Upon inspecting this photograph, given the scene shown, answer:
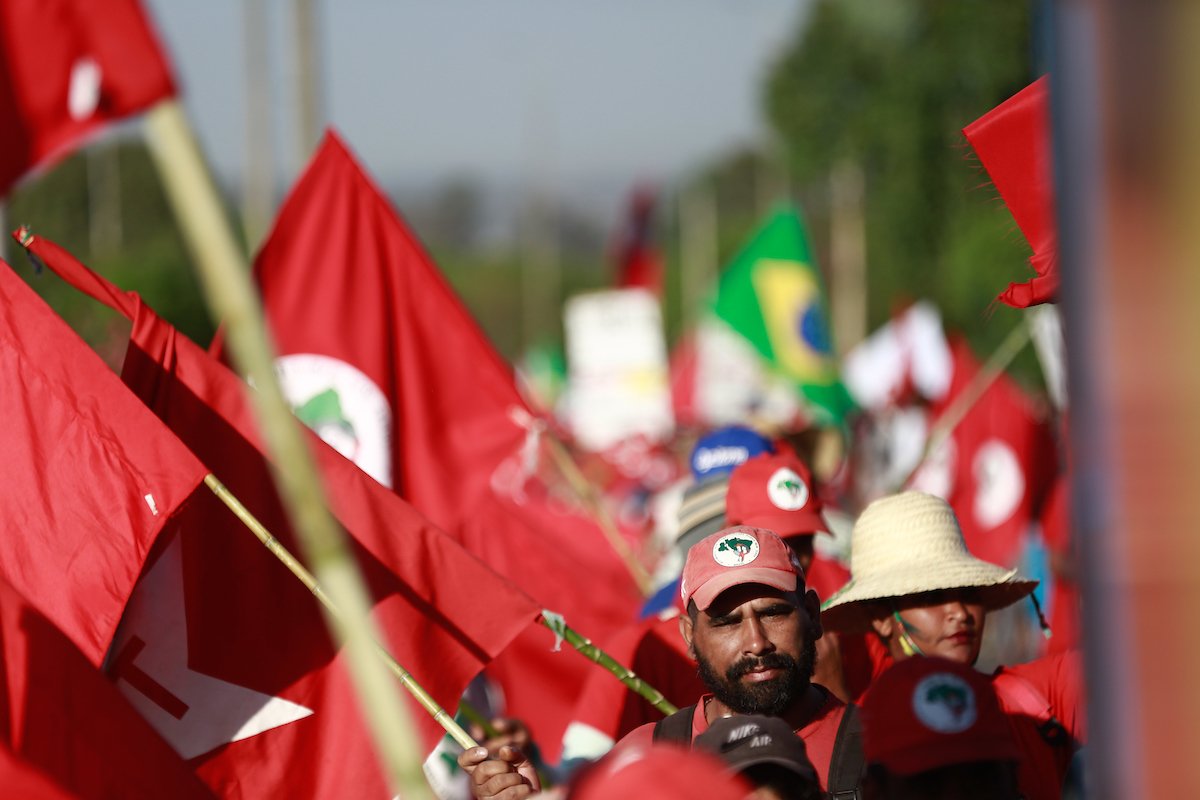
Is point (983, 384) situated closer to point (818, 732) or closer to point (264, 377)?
point (818, 732)

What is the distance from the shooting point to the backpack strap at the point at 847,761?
320 centimetres

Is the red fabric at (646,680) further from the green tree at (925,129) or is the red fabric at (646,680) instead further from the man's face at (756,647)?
the green tree at (925,129)

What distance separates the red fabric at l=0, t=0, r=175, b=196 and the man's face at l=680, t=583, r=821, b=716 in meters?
1.57

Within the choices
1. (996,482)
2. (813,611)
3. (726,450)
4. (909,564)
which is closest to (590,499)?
(726,450)

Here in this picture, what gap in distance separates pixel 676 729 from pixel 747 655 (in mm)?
208

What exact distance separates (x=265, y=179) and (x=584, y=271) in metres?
69.2

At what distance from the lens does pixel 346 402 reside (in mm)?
5809

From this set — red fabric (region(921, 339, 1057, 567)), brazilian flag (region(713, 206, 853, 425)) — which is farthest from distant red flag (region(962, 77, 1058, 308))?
brazilian flag (region(713, 206, 853, 425))

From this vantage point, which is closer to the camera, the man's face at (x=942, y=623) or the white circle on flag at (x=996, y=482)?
the man's face at (x=942, y=623)

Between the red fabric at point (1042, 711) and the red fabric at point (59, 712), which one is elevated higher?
the red fabric at point (59, 712)

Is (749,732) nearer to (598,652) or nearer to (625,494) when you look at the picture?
(598,652)

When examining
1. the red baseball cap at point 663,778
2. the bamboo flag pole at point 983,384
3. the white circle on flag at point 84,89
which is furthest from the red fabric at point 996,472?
the white circle on flag at point 84,89

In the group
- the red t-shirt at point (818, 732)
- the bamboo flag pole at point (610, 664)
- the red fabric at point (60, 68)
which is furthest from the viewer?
the bamboo flag pole at point (610, 664)

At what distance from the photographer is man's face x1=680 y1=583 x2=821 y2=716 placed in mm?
3375
